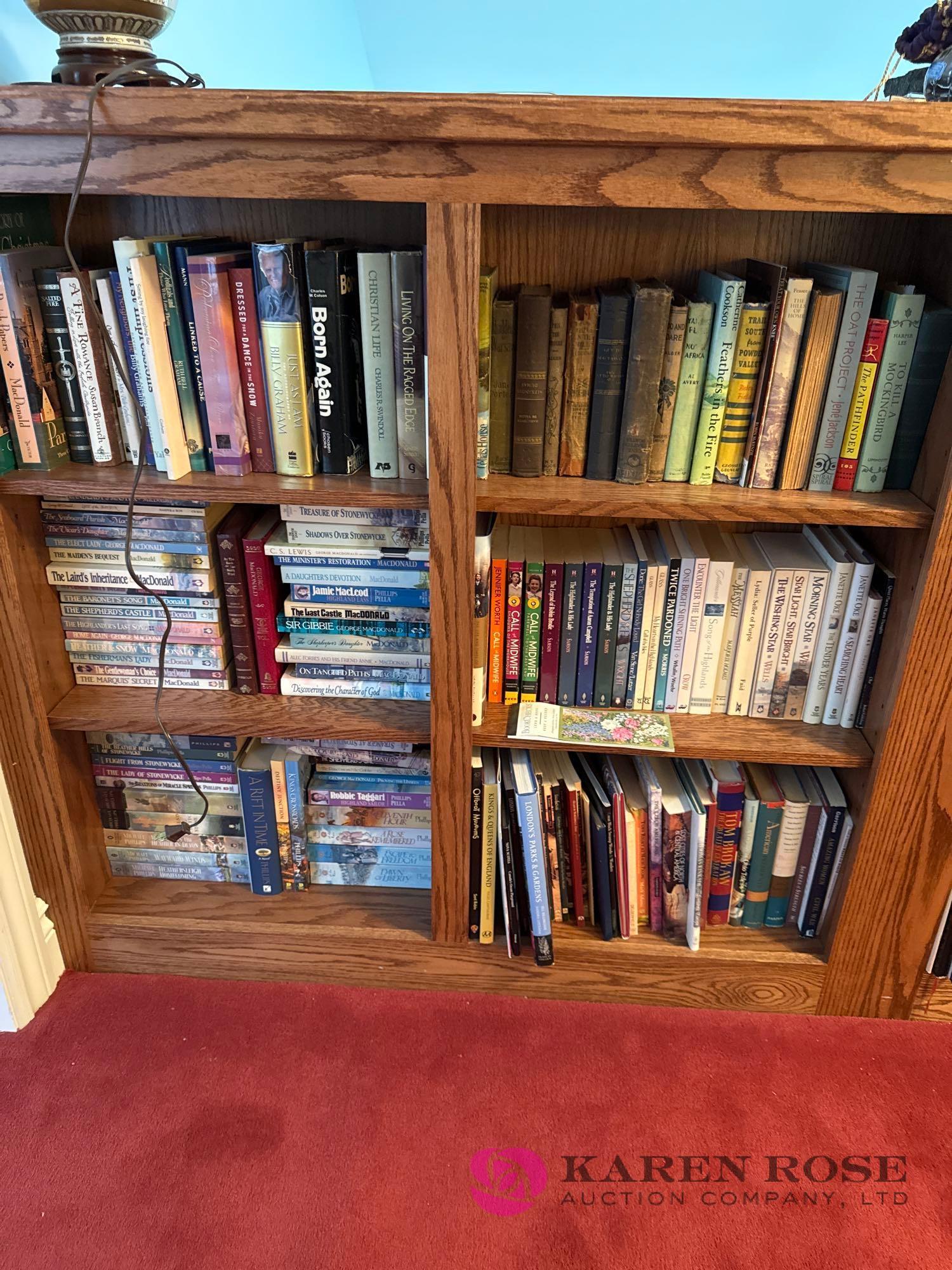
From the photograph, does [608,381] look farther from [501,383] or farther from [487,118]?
[487,118]

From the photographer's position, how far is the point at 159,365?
1062mm

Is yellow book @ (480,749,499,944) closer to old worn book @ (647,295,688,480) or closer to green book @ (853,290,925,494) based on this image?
old worn book @ (647,295,688,480)

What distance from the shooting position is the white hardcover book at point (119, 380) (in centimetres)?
104

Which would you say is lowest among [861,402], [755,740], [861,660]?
[755,740]

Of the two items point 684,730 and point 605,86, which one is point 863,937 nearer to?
point 684,730

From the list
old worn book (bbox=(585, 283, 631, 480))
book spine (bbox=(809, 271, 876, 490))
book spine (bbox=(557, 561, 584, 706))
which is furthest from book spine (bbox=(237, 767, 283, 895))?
book spine (bbox=(809, 271, 876, 490))

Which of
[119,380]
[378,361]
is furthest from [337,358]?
[119,380]

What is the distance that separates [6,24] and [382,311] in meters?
0.63

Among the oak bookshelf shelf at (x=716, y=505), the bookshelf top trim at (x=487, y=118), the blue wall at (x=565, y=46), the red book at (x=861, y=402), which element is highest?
the blue wall at (x=565, y=46)

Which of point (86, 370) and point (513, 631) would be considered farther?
point (513, 631)

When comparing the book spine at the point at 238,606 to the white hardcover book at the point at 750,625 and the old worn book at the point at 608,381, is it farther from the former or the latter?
the white hardcover book at the point at 750,625

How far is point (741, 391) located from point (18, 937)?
4.32 ft

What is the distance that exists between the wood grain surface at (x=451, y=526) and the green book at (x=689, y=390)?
0.28 metres

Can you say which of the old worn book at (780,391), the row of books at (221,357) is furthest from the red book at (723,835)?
the row of books at (221,357)
